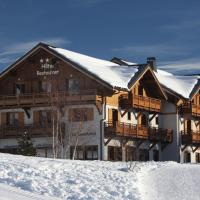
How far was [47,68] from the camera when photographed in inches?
1957

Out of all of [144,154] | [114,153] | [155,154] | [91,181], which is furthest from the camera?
[155,154]

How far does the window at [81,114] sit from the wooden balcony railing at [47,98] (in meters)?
0.75

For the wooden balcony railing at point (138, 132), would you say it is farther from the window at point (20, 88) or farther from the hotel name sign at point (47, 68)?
the window at point (20, 88)

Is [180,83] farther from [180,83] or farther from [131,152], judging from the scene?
[131,152]

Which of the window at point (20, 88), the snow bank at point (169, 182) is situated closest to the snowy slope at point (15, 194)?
the snow bank at point (169, 182)

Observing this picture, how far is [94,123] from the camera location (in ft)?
154

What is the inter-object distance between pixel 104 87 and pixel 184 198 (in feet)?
79.0

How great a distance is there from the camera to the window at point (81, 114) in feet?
155

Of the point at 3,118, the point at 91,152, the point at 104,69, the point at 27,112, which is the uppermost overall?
the point at 104,69

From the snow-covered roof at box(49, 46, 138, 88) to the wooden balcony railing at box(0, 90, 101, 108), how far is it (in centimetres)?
159

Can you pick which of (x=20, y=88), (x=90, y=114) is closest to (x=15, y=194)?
(x=90, y=114)

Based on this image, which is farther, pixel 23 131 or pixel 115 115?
pixel 115 115

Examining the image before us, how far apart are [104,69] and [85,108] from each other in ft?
14.9

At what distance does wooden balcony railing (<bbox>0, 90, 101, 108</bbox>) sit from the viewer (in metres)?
46.6
